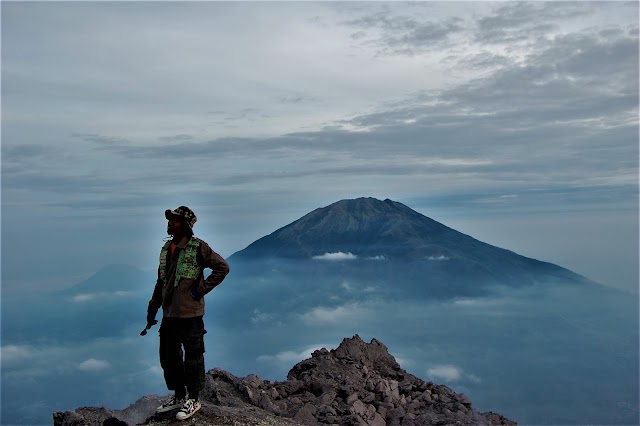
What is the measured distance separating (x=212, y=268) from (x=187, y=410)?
2.47 m

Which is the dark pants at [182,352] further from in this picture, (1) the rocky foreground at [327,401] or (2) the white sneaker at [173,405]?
(1) the rocky foreground at [327,401]

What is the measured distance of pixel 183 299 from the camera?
1051 cm

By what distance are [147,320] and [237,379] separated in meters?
4.73

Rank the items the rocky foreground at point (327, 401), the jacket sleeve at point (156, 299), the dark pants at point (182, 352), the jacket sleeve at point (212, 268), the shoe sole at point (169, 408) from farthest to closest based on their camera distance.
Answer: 1. the rocky foreground at point (327, 401)
2. the shoe sole at point (169, 408)
3. the jacket sleeve at point (156, 299)
4. the dark pants at point (182, 352)
5. the jacket sleeve at point (212, 268)

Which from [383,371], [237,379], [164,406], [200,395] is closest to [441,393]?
[383,371]

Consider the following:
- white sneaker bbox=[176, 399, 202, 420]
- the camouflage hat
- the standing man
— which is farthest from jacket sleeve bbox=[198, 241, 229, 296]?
white sneaker bbox=[176, 399, 202, 420]

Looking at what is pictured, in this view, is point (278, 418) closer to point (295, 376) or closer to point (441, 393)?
point (295, 376)

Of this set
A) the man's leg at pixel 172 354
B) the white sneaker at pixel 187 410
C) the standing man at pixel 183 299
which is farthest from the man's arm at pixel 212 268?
the white sneaker at pixel 187 410

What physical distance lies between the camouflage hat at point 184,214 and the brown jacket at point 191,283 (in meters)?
0.29

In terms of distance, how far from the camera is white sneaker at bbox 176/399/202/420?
10.9m

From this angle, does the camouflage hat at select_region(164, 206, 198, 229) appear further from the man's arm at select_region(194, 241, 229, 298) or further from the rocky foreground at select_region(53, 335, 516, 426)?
the rocky foreground at select_region(53, 335, 516, 426)

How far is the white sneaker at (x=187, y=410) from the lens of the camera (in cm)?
1091

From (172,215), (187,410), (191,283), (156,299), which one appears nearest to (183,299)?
(191,283)

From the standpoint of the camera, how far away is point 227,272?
10586mm
